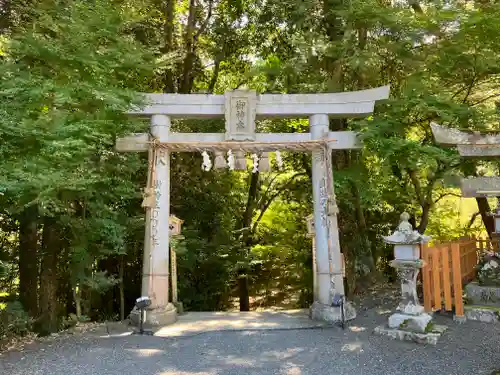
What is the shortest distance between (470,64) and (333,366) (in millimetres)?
6368

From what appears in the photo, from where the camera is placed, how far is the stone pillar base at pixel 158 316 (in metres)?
7.26

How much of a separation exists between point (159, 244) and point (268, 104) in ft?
10.9

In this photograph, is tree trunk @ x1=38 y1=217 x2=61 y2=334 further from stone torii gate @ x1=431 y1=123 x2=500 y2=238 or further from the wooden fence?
stone torii gate @ x1=431 y1=123 x2=500 y2=238

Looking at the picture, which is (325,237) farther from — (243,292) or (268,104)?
(243,292)

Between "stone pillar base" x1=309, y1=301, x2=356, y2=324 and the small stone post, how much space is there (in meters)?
0.91

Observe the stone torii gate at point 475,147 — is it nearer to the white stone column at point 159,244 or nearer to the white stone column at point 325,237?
the white stone column at point 325,237

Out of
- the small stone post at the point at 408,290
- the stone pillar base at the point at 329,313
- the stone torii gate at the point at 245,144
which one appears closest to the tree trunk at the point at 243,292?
the stone torii gate at the point at 245,144

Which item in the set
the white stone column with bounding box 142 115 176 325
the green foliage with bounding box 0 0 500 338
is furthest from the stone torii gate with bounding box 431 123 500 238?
the white stone column with bounding box 142 115 176 325

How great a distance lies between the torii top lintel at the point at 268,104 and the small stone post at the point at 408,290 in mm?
2506

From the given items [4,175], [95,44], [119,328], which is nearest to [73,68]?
[95,44]

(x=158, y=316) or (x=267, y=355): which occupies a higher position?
(x=158, y=316)

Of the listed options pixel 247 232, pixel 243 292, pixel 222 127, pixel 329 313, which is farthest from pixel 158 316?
pixel 243 292

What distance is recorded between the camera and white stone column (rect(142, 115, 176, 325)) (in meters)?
7.35

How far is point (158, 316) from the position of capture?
7320mm
